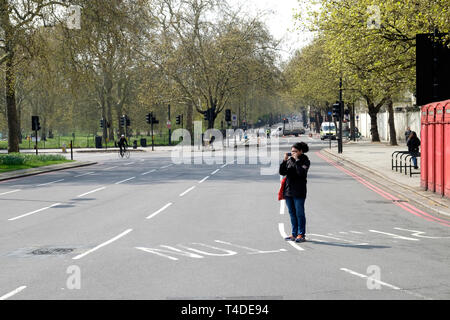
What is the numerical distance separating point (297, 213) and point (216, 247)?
5.30 feet

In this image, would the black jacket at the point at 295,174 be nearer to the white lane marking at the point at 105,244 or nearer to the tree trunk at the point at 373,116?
the white lane marking at the point at 105,244

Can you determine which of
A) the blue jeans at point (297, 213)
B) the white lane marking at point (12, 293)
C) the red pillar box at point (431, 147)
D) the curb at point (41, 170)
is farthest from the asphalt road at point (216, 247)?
the curb at point (41, 170)

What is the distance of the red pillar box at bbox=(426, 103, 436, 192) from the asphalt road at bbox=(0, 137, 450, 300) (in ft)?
4.90

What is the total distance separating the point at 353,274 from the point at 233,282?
1.71m

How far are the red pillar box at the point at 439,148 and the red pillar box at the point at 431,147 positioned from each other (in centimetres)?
25

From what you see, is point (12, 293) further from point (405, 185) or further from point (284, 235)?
point (405, 185)

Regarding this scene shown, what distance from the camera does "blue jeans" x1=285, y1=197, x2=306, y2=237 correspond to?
10109 mm

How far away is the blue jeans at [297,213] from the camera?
10109 millimetres

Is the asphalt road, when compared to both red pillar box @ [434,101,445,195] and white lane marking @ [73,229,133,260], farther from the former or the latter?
red pillar box @ [434,101,445,195]

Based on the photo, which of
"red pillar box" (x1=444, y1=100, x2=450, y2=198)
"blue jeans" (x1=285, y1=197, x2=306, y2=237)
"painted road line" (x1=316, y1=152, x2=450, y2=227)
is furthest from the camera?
"red pillar box" (x1=444, y1=100, x2=450, y2=198)

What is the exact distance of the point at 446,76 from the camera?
17.8 m

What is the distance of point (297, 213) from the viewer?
10.2 m

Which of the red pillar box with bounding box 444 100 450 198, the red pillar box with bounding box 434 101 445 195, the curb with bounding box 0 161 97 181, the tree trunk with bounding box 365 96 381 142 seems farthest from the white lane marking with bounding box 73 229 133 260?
the tree trunk with bounding box 365 96 381 142
